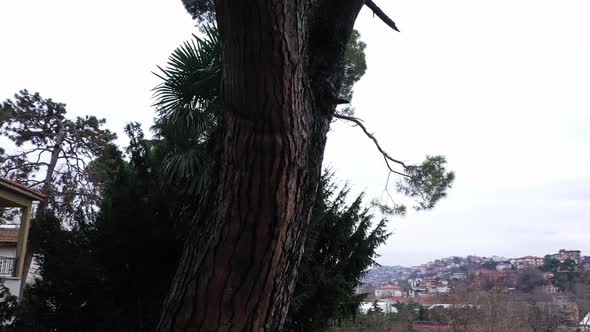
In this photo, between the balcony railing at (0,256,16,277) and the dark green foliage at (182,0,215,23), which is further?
the dark green foliage at (182,0,215,23)

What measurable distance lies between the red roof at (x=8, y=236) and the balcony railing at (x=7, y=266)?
5019 mm

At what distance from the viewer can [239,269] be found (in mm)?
1793

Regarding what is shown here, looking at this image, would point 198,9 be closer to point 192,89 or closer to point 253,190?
point 192,89

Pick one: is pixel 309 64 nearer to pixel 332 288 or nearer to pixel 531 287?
pixel 332 288

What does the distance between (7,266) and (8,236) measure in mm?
6767

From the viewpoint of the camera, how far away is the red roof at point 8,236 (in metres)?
15.5

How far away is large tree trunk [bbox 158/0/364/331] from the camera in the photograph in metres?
1.78

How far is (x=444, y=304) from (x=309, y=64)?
1104 centimetres

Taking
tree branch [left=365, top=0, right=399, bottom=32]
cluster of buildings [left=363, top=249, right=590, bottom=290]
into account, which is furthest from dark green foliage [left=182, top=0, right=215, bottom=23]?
tree branch [left=365, top=0, right=399, bottom=32]

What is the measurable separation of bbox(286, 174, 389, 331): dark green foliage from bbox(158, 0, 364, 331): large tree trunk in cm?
439

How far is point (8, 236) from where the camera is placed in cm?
1658

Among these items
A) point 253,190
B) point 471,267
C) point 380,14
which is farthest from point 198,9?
point 471,267

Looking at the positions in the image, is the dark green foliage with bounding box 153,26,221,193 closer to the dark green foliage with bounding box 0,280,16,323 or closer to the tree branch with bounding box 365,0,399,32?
the dark green foliage with bounding box 0,280,16,323

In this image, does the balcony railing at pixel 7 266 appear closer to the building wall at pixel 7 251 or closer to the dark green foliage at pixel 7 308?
the building wall at pixel 7 251
